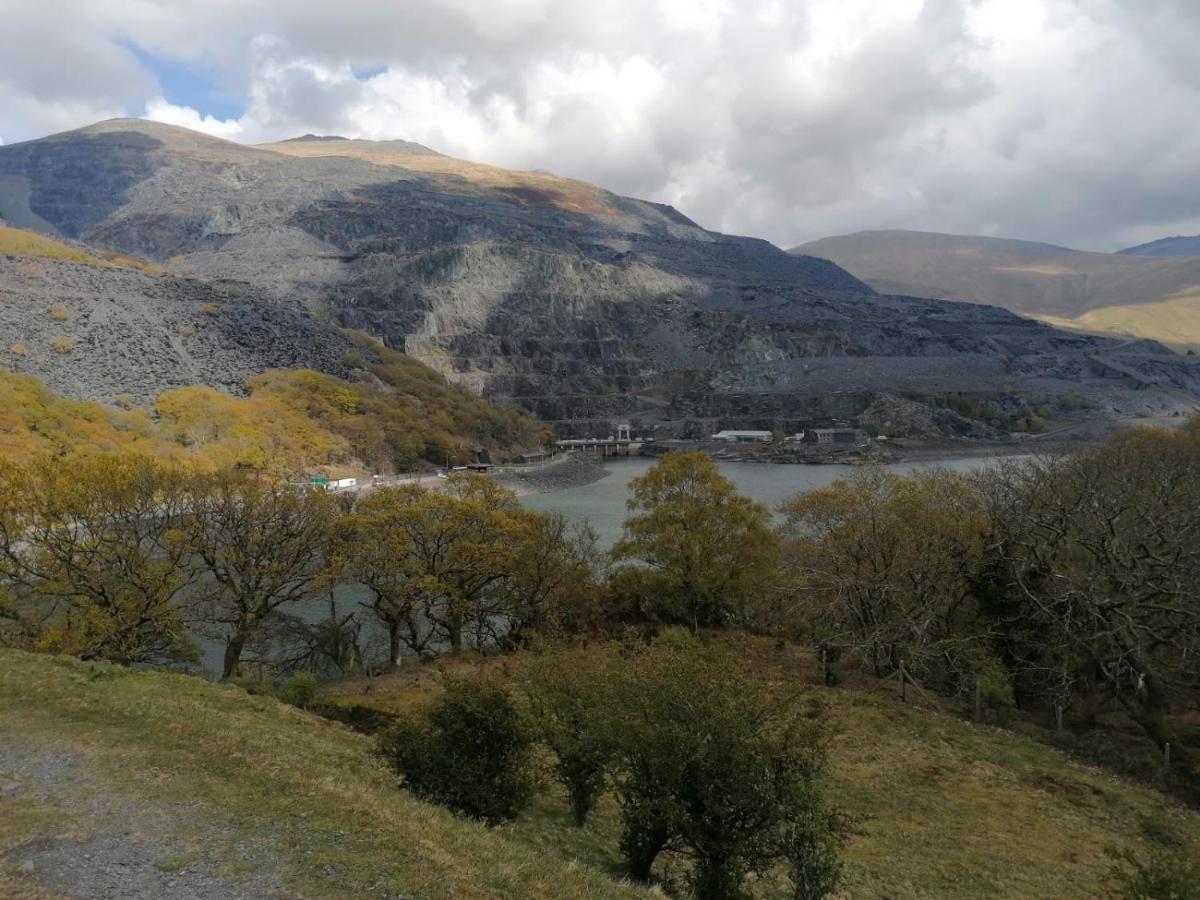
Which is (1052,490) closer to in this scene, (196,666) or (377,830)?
(377,830)

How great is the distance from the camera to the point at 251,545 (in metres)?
27.0

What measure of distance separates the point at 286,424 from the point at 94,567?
47.9 meters

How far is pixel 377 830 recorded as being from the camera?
819 cm

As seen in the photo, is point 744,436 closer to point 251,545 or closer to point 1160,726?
point 251,545

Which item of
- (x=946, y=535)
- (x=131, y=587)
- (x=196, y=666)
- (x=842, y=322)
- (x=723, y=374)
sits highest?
(x=842, y=322)

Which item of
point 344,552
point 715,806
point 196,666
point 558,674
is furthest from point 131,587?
point 715,806

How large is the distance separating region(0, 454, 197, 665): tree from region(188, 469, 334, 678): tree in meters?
1.03

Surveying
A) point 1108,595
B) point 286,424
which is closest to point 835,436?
point 286,424

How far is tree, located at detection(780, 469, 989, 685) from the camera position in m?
23.3

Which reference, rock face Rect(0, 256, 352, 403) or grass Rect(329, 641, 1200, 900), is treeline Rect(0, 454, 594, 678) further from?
rock face Rect(0, 256, 352, 403)

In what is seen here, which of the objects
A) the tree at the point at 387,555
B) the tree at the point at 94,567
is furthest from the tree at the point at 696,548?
the tree at the point at 94,567

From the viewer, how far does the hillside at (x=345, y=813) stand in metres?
7.23

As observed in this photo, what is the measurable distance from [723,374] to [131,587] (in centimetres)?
13923

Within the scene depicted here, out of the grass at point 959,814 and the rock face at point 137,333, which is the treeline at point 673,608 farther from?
the rock face at point 137,333
